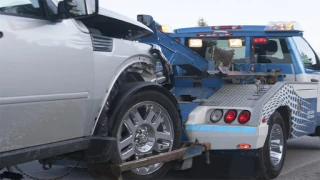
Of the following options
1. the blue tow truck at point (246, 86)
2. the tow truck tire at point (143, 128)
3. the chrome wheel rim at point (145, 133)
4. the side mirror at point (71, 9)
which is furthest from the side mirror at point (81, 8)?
the blue tow truck at point (246, 86)

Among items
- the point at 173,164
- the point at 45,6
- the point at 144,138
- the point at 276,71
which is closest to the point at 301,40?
the point at 276,71

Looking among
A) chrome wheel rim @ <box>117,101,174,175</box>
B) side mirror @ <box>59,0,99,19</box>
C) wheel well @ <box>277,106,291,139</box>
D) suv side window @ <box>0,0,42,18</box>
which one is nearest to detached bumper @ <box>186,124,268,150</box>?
chrome wheel rim @ <box>117,101,174,175</box>

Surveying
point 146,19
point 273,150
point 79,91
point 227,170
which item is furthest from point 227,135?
point 79,91

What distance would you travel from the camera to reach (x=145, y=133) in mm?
4863

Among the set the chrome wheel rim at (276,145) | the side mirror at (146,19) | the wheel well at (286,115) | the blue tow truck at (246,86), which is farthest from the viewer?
the wheel well at (286,115)

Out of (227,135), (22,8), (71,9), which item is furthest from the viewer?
(227,135)

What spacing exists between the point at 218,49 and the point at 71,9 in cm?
436

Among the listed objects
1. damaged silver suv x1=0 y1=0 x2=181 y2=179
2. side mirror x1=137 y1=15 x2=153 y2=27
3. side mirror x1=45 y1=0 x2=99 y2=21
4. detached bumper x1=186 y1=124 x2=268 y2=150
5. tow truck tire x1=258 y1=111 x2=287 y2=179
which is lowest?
tow truck tire x1=258 y1=111 x2=287 y2=179

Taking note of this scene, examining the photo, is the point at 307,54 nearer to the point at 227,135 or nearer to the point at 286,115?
the point at 286,115

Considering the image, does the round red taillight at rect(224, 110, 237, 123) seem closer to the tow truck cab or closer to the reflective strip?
the reflective strip

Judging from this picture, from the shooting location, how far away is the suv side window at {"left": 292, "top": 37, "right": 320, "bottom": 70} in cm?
776

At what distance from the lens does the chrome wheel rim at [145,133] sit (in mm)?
A: 4623

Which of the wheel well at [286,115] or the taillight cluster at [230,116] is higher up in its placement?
the taillight cluster at [230,116]

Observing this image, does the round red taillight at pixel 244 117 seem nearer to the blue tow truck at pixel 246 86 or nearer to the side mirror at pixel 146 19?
the blue tow truck at pixel 246 86
